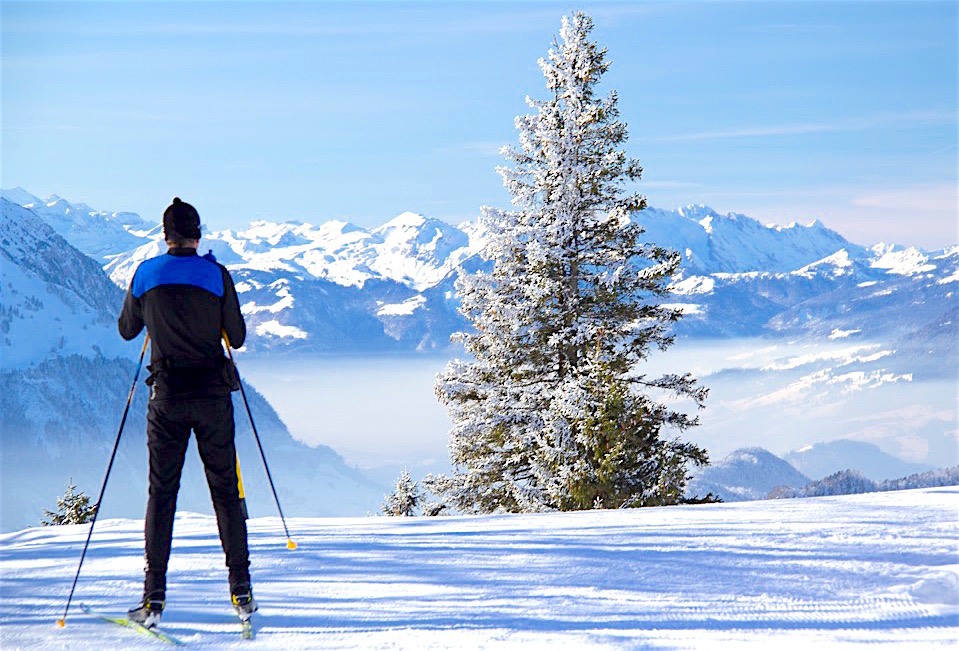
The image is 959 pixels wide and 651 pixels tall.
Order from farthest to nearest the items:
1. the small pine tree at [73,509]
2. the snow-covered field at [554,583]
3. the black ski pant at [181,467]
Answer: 1. the small pine tree at [73,509]
2. the black ski pant at [181,467]
3. the snow-covered field at [554,583]

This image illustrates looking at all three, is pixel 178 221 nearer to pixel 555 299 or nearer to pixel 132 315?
pixel 132 315

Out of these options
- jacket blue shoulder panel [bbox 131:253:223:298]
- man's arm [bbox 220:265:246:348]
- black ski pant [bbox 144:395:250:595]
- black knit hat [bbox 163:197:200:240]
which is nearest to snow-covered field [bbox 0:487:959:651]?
black ski pant [bbox 144:395:250:595]

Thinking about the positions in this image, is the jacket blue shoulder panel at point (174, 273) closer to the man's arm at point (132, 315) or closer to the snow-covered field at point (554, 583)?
the man's arm at point (132, 315)

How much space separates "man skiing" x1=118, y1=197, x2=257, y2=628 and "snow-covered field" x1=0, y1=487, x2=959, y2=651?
0.46 m

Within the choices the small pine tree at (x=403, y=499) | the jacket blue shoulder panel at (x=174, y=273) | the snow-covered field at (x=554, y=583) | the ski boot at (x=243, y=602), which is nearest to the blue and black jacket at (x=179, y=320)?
the jacket blue shoulder panel at (x=174, y=273)

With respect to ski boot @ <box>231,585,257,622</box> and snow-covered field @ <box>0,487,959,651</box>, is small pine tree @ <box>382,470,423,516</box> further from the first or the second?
ski boot @ <box>231,585,257,622</box>

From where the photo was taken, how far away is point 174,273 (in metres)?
4.77

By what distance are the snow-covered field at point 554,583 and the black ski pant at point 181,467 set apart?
366 mm

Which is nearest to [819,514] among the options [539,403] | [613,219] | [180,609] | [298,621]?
[298,621]

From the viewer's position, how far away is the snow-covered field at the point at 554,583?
180 inches

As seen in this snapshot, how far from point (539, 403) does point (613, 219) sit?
4340 millimetres

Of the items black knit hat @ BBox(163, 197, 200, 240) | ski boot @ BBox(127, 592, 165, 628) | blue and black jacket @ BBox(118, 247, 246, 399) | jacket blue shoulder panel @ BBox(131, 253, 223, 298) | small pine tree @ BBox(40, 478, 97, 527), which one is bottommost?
ski boot @ BBox(127, 592, 165, 628)

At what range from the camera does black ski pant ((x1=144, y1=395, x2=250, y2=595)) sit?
4.75 m

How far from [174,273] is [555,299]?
580 inches
